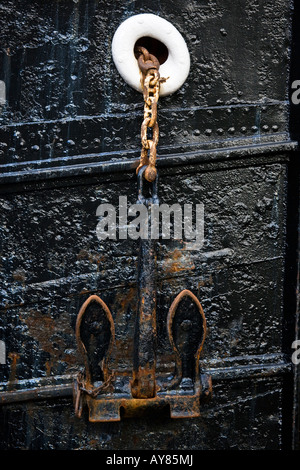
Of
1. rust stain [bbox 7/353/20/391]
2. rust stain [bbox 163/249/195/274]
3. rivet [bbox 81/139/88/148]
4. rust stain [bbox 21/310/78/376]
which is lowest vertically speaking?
rust stain [bbox 7/353/20/391]

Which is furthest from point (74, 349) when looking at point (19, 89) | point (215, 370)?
point (19, 89)

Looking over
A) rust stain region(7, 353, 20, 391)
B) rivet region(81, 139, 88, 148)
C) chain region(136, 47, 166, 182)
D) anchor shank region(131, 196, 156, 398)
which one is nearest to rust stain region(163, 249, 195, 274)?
anchor shank region(131, 196, 156, 398)

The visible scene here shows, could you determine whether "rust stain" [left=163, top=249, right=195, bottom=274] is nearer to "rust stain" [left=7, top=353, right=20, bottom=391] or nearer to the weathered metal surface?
the weathered metal surface

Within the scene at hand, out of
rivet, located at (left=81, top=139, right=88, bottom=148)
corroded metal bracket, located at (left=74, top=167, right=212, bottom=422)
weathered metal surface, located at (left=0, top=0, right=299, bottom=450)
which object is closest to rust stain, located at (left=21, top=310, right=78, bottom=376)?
weathered metal surface, located at (left=0, top=0, right=299, bottom=450)

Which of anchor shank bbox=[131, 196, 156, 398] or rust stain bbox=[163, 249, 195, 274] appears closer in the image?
anchor shank bbox=[131, 196, 156, 398]

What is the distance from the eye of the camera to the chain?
1358mm

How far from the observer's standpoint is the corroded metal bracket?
1327mm

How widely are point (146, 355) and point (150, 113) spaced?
2.21 feet

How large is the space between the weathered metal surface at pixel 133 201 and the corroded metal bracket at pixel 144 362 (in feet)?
0.25

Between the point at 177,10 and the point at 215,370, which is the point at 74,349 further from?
the point at 177,10

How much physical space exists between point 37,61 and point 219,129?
57 cm

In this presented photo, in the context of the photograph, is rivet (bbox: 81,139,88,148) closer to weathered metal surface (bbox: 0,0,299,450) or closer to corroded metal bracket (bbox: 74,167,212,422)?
weathered metal surface (bbox: 0,0,299,450)

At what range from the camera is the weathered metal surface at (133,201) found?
4.74 ft

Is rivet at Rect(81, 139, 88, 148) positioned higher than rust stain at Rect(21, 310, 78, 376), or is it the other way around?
rivet at Rect(81, 139, 88, 148)
